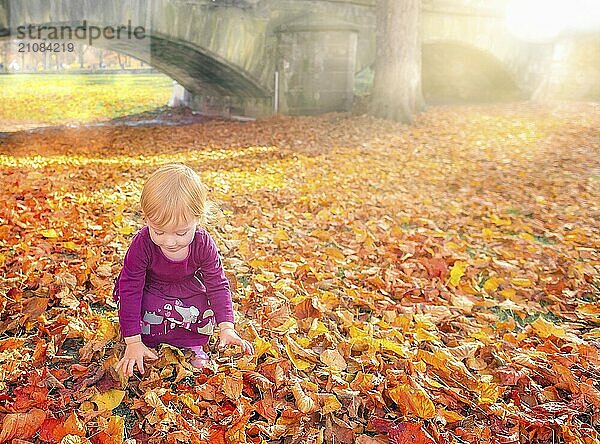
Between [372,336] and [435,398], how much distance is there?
0.61 meters

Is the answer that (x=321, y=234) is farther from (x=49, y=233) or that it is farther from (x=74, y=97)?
(x=74, y=97)

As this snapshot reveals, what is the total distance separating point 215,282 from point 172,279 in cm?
20

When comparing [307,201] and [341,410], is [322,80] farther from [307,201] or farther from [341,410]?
[341,410]

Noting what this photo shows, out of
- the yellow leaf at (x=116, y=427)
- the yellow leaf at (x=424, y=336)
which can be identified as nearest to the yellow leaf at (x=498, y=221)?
the yellow leaf at (x=424, y=336)

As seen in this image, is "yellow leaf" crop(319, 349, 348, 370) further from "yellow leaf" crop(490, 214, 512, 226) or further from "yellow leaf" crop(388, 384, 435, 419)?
"yellow leaf" crop(490, 214, 512, 226)

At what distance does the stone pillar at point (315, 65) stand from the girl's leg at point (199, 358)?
39.2 feet

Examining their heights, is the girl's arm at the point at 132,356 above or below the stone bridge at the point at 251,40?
below

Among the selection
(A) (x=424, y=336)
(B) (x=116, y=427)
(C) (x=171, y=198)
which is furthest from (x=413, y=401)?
(C) (x=171, y=198)

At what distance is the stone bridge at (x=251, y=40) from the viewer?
1059cm

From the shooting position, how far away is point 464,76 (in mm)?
24125

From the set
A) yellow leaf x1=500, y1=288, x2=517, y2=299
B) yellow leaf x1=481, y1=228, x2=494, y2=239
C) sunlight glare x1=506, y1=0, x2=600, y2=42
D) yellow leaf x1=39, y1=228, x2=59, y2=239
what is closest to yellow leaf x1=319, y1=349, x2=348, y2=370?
yellow leaf x1=500, y1=288, x2=517, y2=299

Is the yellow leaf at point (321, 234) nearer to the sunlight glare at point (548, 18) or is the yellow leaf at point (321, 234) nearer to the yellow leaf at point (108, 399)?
the yellow leaf at point (108, 399)

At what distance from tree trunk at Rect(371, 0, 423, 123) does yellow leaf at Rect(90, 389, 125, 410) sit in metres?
→ 10.7

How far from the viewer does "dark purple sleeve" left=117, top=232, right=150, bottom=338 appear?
2406 millimetres
